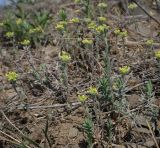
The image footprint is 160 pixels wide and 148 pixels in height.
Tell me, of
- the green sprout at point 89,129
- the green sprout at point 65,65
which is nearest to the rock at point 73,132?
the green sprout at point 89,129

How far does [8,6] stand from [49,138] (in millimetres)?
4033

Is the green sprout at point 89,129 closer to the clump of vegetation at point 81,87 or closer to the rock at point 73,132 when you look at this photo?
the clump of vegetation at point 81,87

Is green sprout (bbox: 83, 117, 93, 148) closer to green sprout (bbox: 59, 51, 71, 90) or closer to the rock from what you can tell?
the rock

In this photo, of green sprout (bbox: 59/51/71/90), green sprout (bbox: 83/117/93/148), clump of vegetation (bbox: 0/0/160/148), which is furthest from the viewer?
green sprout (bbox: 59/51/71/90)

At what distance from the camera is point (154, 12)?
18.4 feet

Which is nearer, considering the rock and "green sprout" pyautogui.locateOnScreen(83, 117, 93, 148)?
"green sprout" pyautogui.locateOnScreen(83, 117, 93, 148)

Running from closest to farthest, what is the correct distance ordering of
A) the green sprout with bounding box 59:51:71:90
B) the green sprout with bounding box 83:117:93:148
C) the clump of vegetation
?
1. the green sprout with bounding box 83:117:93:148
2. the clump of vegetation
3. the green sprout with bounding box 59:51:71:90

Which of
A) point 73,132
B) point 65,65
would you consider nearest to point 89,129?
point 73,132

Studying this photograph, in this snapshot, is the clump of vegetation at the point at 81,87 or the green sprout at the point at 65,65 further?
the green sprout at the point at 65,65

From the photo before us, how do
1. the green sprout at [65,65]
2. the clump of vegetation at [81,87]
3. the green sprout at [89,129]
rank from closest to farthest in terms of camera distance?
the green sprout at [89,129]
the clump of vegetation at [81,87]
the green sprout at [65,65]

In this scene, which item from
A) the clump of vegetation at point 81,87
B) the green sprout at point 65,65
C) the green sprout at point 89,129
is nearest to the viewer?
the green sprout at point 89,129

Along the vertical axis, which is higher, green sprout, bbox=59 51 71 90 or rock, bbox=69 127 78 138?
green sprout, bbox=59 51 71 90

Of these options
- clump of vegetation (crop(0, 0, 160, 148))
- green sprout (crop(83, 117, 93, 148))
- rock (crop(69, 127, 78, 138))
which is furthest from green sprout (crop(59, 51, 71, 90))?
green sprout (crop(83, 117, 93, 148))

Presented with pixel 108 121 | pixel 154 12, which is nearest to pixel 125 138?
pixel 108 121
